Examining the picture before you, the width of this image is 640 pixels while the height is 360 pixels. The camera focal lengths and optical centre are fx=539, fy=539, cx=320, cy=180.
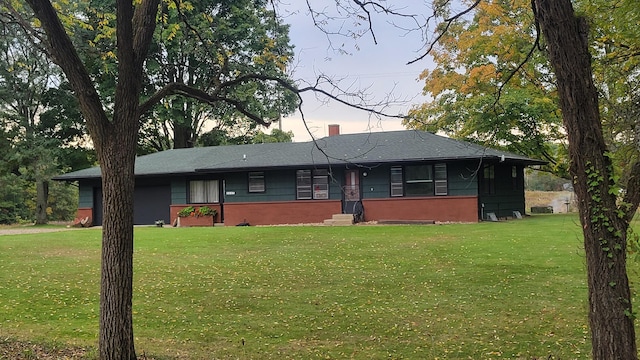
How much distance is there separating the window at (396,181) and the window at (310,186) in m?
2.94

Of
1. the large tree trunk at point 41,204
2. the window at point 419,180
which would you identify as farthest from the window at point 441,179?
the large tree trunk at point 41,204

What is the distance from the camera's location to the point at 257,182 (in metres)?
24.8

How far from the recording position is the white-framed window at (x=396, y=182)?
22922 mm

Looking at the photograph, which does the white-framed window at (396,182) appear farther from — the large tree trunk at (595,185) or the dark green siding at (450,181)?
the large tree trunk at (595,185)

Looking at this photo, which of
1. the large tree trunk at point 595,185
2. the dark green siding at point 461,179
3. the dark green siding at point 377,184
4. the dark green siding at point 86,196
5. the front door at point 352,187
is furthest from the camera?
the dark green siding at point 86,196

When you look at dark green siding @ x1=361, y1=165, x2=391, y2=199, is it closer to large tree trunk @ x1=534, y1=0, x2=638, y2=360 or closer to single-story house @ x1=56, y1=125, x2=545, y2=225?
single-story house @ x1=56, y1=125, x2=545, y2=225

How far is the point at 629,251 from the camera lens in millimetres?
4168

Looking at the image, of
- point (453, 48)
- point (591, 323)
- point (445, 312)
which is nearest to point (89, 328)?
point (445, 312)

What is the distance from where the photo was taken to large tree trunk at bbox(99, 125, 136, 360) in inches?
197

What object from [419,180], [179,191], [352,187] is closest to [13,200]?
[179,191]

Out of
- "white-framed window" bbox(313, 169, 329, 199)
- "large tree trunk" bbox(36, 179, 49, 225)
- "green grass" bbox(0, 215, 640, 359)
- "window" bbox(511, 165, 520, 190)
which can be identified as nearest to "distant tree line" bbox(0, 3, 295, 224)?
"large tree trunk" bbox(36, 179, 49, 225)

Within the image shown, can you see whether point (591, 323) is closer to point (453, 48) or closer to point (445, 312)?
point (445, 312)

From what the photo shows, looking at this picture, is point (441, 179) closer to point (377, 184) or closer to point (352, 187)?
point (377, 184)

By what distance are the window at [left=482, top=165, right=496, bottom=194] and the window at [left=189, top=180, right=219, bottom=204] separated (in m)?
12.2
